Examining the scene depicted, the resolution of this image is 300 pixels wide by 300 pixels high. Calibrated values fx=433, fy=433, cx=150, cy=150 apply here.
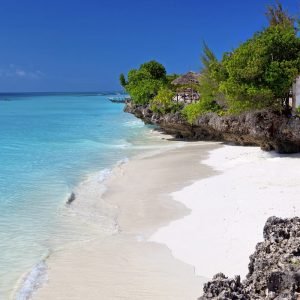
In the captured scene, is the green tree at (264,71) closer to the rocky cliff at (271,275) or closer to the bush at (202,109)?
the bush at (202,109)

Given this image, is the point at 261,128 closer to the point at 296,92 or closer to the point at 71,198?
the point at 296,92

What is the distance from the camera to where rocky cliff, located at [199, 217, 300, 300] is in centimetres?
467

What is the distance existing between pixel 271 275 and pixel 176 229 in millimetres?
6128

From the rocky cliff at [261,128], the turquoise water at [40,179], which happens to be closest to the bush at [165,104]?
the turquoise water at [40,179]

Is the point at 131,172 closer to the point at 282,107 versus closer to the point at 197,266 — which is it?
the point at 282,107

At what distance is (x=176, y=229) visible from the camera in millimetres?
10961

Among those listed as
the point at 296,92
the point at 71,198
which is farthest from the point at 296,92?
the point at 71,198

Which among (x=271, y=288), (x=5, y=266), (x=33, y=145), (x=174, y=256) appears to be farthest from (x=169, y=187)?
(x=33, y=145)

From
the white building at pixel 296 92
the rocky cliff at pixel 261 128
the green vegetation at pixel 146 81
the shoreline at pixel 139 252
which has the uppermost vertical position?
the green vegetation at pixel 146 81

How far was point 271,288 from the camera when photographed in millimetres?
4883

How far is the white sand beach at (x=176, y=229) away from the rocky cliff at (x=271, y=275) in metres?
1.95

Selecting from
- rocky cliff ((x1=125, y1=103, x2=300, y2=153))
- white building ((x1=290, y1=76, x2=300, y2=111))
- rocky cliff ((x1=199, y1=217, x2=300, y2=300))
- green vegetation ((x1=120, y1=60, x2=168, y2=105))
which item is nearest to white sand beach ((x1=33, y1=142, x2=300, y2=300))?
rocky cliff ((x1=125, y1=103, x2=300, y2=153))

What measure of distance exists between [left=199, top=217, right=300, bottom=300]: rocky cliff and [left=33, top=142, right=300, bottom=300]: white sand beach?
6.40 feet

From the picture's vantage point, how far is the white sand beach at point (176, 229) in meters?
8.02
